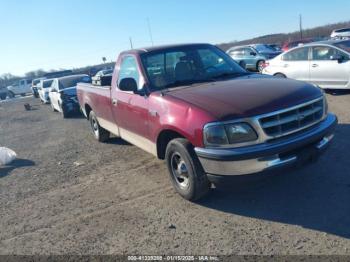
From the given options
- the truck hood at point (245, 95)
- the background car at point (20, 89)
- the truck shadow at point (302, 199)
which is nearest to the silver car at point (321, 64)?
the truck shadow at point (302, 199)

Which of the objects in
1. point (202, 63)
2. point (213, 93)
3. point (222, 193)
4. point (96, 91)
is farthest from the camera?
point (96, 91)

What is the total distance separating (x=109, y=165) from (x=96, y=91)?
1658mm

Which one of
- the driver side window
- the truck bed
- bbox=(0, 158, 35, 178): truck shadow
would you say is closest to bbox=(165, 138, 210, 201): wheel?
the driver side window

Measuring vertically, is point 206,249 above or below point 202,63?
below

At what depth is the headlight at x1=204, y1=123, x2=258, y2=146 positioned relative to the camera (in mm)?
3779

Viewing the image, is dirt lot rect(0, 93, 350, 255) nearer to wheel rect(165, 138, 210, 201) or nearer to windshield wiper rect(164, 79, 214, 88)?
wheel rect(165, 138, 210, 201)

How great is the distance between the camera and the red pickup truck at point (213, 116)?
3.79 metres


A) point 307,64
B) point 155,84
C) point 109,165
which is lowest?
point 109,165

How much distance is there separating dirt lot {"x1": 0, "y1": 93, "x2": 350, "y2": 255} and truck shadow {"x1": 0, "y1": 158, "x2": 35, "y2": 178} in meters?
0.50

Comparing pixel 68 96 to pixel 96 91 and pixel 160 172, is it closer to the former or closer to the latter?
pixel 96 91

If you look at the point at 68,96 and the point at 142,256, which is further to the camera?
the point at 68,96

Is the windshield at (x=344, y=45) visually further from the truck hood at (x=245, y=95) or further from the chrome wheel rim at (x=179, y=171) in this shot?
the chrome wheel rim at (x=179, y=171)

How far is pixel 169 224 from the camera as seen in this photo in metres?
4.16

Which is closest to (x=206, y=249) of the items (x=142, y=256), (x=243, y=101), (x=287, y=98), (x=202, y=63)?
(x=142, y=256)
